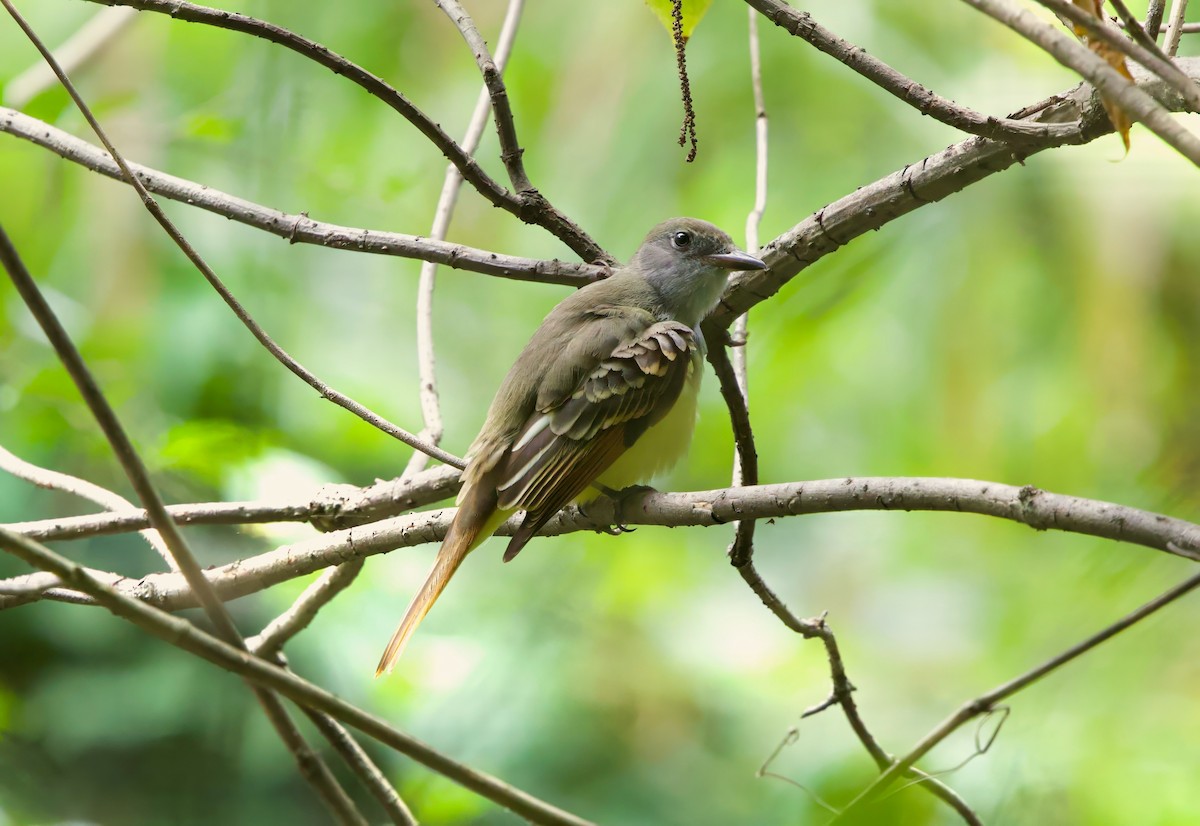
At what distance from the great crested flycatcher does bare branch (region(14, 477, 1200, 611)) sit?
0.35 ft

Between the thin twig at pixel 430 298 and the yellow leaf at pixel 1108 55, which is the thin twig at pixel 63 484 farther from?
the yellow leaf at pixel 1108 55

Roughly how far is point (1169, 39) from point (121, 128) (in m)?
3.60

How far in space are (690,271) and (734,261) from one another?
0.29 metres

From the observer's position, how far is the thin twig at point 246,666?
102cm

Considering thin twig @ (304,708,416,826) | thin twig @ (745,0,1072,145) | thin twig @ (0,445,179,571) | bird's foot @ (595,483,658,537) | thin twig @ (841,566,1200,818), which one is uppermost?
thin twig @ (745,0,1072,145)

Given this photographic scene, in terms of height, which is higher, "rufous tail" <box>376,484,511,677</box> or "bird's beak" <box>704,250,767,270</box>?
"bird's beak" <box>704,250,767,270</box>

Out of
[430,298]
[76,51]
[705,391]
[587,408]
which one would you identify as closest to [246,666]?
[587,408]

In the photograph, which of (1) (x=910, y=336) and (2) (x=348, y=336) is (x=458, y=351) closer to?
(2) (x=348, y=336)

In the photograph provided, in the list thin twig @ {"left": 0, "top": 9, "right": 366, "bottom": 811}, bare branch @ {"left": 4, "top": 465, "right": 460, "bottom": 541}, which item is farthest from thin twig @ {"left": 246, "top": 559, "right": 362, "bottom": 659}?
thin twig @ {"left": 0, "top": 9, "right": 366, "bottom": 811}

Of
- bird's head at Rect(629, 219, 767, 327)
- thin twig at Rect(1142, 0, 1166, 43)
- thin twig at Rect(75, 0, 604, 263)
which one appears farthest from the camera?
bird's head at Rect(629, 219, 767, 327)

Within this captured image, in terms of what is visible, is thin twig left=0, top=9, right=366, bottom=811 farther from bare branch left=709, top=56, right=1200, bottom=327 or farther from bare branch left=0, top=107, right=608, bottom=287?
bare branch left=709, top=56, right=1200, bottom=327

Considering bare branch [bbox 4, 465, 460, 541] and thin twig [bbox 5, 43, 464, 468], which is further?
bare branch [bbox 4, 465, 460, 541]

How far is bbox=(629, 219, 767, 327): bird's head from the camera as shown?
118 inches

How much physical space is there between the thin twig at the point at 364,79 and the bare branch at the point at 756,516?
0.65m
